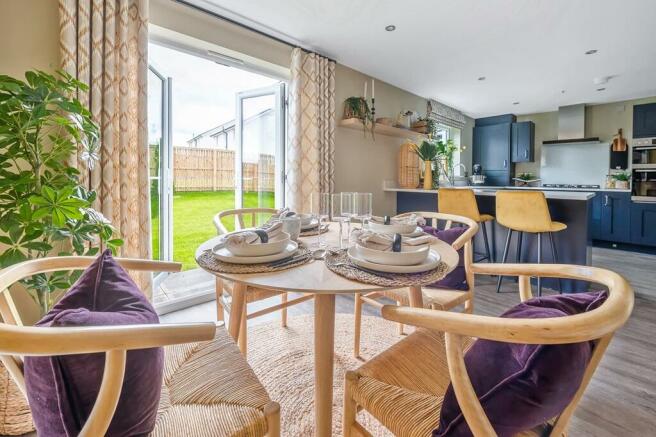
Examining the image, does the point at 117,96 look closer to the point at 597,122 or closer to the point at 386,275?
the point at 386,275

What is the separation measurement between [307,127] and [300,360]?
2.09 metres

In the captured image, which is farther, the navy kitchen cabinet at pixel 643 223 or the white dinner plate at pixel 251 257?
the navy kitchen cabinet at pixel 643 223

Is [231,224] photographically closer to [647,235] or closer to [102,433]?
[102,433]

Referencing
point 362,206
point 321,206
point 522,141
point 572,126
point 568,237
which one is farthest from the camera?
point 522,141

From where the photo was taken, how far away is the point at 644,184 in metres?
4.66

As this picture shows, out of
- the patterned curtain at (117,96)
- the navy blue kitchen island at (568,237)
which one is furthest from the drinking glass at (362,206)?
the navy blue kitchen island at (568,237)

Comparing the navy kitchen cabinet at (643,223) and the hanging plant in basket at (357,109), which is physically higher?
the hanging plant in basket at (357,109)

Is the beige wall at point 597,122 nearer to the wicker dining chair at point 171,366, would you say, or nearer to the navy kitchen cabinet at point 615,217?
the navy kitchen cabinet at point 615,217

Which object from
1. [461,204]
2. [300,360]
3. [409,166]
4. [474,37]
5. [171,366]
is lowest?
[300,360]

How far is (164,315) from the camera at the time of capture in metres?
2.46

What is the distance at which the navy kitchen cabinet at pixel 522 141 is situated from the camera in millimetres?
6090

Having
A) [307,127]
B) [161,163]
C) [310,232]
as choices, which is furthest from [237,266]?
[307,127]

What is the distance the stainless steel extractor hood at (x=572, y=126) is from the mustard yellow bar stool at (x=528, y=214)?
4.00 meters

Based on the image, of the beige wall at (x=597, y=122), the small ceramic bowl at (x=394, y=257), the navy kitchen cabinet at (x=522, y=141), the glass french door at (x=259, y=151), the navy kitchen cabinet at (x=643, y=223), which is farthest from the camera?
the navy kitchen cabinet at (x=522, y=141)
